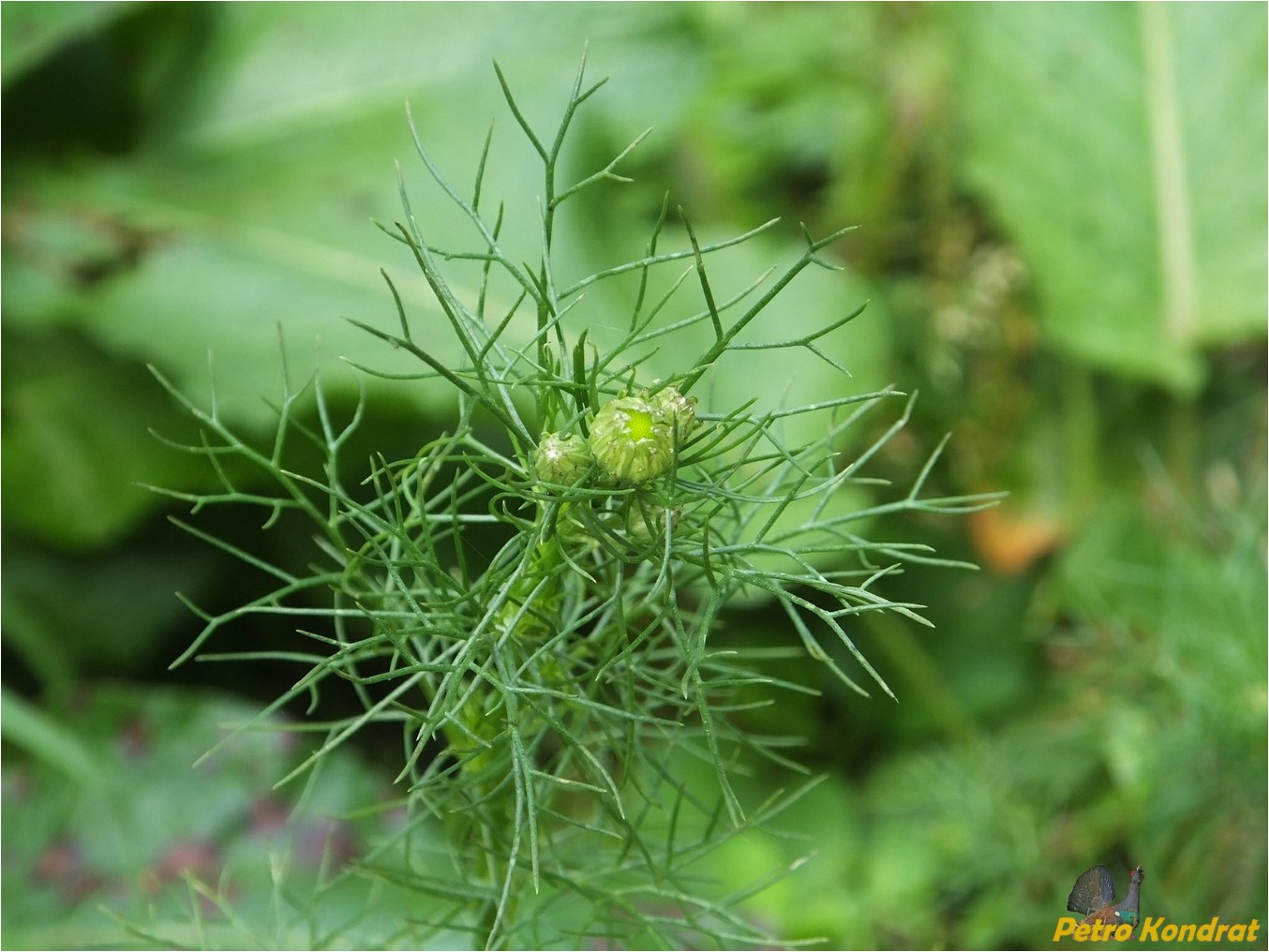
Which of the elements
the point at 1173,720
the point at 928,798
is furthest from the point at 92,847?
the point at 1173,720

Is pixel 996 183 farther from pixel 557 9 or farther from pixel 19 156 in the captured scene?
pixel 19 156

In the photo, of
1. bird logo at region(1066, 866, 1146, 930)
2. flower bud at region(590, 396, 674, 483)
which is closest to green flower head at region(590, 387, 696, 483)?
flower bud at region(590, 396, 674, 483)

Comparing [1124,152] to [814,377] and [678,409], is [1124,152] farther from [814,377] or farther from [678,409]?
[678,409]

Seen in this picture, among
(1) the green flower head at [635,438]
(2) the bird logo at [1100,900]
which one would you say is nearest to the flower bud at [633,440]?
(1) the green flower head at [635,438]

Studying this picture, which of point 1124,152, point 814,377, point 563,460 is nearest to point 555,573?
point 563,460

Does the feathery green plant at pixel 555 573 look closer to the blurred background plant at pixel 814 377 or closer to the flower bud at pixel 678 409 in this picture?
the flower bud at pixel 678 409

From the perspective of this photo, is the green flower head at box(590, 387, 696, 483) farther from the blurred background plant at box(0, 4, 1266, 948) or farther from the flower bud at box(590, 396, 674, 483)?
the blurred background plant at box(0, 4, 1266, 948)

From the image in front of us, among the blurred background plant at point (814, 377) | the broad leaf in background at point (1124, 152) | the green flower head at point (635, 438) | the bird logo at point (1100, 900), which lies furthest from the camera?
the broad leaf in background at point (1124, 152)

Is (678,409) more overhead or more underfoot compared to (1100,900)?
more overhead
